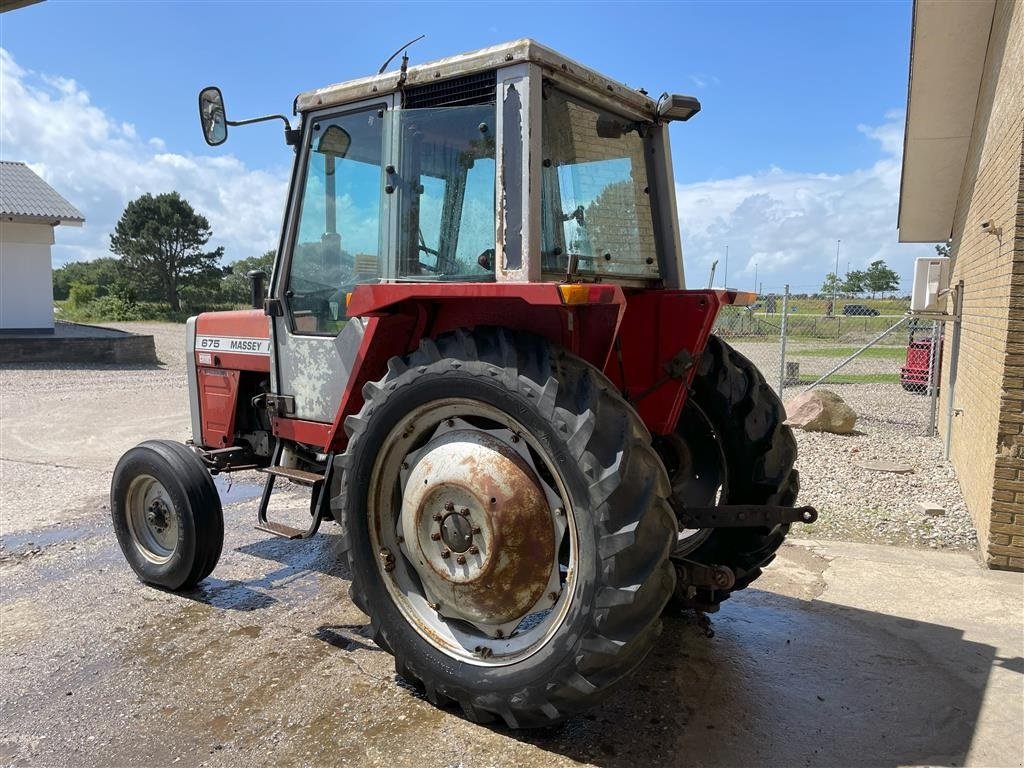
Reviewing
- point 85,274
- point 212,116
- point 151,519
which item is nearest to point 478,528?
point 151,519

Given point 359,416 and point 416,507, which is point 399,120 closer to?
point 359,416


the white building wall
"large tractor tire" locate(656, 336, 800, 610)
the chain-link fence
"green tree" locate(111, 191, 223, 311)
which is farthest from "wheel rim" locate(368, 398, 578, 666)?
"green tree" locate(111, 191, 223, 311)

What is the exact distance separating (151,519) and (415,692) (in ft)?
6.91

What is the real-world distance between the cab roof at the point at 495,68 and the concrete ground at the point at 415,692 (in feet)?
6.69

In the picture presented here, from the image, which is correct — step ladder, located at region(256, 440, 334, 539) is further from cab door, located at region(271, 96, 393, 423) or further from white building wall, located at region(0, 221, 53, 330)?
white building wall, located at region(0, 221, 53, 330)

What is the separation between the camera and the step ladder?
3.50m

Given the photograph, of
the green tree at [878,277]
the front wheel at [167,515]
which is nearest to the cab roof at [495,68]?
the front wheel at [167,515]

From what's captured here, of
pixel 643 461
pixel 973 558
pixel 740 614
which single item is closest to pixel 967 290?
pixel 973 558

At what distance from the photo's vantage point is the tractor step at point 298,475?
3.70 m

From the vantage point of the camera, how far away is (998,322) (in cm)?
503

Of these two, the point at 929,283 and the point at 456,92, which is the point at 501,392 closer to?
the point at 456,92

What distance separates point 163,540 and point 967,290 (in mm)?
7236

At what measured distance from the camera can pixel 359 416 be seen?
116 inches

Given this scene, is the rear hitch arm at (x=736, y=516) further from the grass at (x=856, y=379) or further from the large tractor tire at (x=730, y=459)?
the grass at (x=856, y=379)
